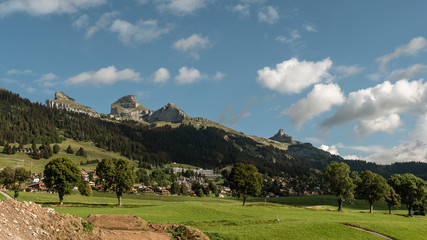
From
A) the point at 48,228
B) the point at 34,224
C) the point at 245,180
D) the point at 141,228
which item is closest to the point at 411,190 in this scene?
the point at 245,180

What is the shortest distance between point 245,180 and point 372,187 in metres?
45.5

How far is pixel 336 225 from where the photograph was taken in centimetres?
4453

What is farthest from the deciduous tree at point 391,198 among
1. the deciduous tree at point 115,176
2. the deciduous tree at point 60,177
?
the deciduous tree at point 60,177

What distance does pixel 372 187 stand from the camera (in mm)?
97250

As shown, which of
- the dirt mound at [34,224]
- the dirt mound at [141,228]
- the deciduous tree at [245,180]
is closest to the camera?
the dirt mound at [34,224]

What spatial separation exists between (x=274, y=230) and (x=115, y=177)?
200 feet

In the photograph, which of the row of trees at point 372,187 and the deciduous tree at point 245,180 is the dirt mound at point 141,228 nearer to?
the deciduous tree at point 245,180

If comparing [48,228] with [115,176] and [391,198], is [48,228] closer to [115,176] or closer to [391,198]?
[115,176]

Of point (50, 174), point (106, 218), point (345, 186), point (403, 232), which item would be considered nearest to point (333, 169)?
point (345, 186)

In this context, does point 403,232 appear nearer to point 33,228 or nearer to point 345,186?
point 345,186

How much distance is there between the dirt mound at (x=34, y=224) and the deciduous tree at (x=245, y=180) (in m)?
72.7

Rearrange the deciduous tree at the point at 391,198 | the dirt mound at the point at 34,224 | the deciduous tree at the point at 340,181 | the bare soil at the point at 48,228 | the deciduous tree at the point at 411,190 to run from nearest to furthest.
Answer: the dirt mound at the point at 34,224, the bare soil at the point at 48,228, the deciduous tree at the point at 340,181, the deciduous tree at the point at 391,198, the deciduous tree at the point at 411,190

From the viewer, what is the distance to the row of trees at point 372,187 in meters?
91.2

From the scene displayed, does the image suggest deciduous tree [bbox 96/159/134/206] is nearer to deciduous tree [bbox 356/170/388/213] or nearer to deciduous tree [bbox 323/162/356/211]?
deciduous tree [bbox 323/162/356/211]
